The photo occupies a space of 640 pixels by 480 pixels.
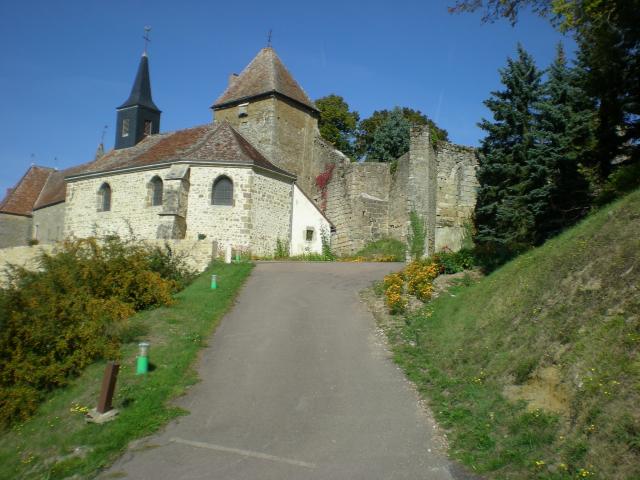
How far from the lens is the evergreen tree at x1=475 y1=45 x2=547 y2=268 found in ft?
55.2

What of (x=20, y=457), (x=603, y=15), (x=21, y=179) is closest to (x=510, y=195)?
(x=603, y=15)

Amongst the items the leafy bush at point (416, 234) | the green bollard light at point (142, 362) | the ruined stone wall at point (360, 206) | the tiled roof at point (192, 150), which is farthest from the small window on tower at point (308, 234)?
the green bollard light at point (142, 362)

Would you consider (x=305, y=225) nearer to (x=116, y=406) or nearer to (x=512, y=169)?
(x=512, y=169)

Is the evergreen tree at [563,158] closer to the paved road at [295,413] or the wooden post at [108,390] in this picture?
the paved road at [295,413]

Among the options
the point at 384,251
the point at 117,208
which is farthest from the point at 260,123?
the point at 384,251

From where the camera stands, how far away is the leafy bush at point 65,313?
11352 mm

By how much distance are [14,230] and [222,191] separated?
895 inches

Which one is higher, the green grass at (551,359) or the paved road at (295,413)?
the green grass at (551,359)

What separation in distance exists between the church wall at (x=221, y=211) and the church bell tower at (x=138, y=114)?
10.1m

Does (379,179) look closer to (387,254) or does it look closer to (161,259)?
(387,254)

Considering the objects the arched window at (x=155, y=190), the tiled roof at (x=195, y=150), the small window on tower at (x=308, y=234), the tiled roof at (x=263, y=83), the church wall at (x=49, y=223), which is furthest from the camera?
the church wall at (x=49, y=223)

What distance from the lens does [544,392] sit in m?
6.96

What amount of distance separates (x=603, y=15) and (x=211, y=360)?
1022 centimetres

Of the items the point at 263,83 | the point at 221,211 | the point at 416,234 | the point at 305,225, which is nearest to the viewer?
the point at 416,234
